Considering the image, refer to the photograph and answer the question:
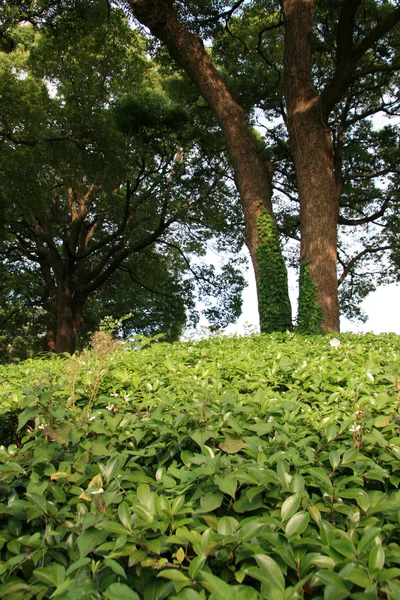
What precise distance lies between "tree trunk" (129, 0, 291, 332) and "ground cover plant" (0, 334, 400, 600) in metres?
6.99

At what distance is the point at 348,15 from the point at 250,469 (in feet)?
35.1

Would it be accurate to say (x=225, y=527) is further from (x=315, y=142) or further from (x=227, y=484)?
(x=315, y=142)

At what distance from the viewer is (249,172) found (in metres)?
9.07

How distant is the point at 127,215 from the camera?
1512 centimetres

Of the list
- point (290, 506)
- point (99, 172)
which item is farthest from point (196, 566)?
point (99, 172)

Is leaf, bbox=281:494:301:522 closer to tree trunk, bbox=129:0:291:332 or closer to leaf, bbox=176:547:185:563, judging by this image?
leaf, bbox=176:547:185:563

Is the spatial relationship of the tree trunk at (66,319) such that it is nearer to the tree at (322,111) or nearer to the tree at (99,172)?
the tree at (99,172)

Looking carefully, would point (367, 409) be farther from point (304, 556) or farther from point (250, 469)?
point (304, 556)

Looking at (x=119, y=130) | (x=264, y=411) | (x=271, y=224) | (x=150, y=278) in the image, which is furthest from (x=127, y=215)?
(x=264, y=411)

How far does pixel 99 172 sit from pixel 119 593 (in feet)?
42.9

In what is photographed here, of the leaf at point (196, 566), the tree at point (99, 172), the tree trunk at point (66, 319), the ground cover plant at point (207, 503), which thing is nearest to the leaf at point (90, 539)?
the ground cover plant at point (207, 503)

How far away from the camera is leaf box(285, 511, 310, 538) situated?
1069 millimetres

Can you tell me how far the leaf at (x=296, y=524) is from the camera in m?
1.07

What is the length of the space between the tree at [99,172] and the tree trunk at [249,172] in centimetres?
344
